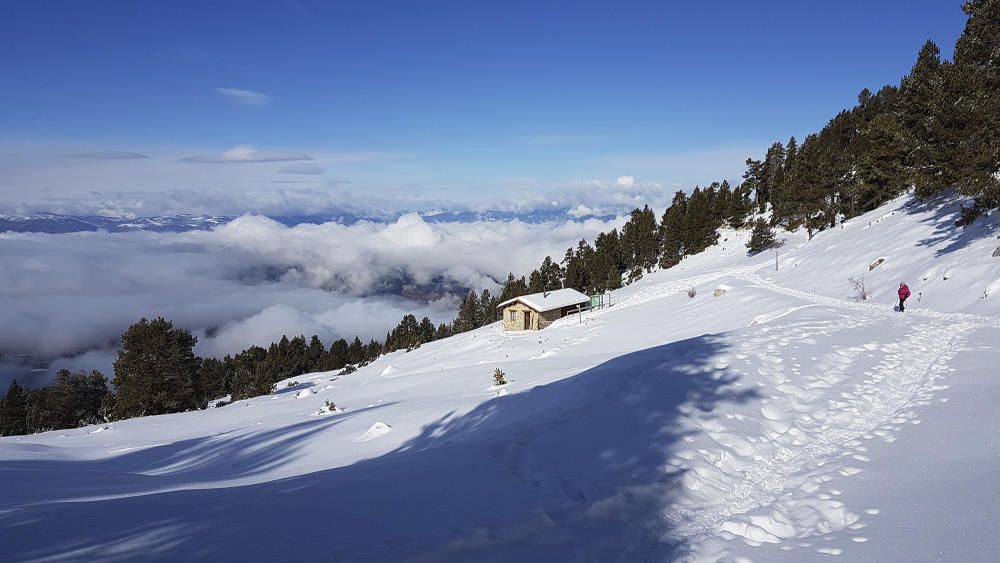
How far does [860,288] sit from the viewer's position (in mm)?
24672

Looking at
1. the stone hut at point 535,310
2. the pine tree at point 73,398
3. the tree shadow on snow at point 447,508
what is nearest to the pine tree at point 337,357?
the pine tree at point 73,398

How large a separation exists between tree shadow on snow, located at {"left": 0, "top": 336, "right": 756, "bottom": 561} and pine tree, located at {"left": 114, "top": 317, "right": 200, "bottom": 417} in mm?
26298

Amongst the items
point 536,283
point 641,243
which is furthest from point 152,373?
point 641,243

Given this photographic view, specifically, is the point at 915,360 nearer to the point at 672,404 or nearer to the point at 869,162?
the point at 672,404

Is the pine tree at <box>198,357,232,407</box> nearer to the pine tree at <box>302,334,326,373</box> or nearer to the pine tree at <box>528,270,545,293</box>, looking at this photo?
the pine tree at <box>302,334,326,373</box>

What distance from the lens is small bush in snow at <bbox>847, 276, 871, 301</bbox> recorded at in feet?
76.7

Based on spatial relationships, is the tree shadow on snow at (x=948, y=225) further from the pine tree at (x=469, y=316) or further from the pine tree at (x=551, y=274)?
the pine tree at (x=469, y=316)

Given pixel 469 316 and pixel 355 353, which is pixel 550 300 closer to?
pixel 469 316

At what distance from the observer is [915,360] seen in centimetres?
1149

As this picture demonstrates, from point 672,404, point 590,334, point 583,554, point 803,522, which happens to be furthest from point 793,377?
point 590,334

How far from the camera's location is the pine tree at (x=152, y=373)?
30562mm

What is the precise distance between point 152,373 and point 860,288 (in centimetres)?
4107

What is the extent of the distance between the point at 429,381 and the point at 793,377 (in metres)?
14.1

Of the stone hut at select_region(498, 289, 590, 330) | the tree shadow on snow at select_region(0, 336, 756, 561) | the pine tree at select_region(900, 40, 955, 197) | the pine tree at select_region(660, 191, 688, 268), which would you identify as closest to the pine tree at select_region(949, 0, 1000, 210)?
the pine tree at select_region(900, 40, 955, 197)
